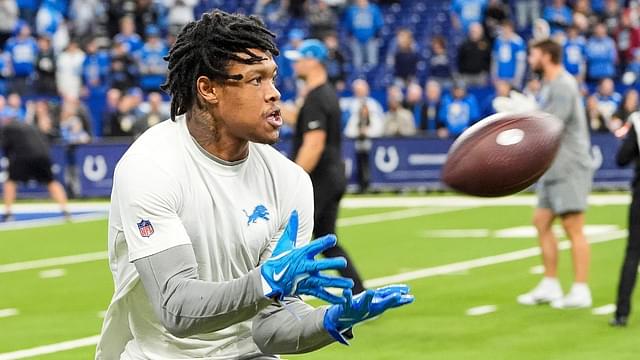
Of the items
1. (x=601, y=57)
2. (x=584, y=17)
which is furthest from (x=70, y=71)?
(x=601, y=57)

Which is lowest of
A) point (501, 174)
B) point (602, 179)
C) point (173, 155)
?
point (602, 179)

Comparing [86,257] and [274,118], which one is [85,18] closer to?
[86,257]

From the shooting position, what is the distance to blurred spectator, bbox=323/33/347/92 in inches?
997

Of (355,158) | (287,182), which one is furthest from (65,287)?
(355,158)

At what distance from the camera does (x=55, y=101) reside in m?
27.3

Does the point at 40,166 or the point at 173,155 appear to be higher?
the point at 173,155

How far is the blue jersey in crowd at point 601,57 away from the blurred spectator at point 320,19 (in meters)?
5.03

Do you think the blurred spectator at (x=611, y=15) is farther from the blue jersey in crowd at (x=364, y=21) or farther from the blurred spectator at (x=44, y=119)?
the blurred spectator at (x=44, y=119)

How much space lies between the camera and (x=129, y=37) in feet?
92.1

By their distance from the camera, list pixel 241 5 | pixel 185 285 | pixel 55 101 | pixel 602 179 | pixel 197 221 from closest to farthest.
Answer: pixel 185 285 < pixel 197 221 < pixel 602 179 < pixel 55 101 < pixel 241 5

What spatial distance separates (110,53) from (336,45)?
4953 millimetres

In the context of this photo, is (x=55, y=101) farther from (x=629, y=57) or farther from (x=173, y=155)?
(x=173, y=155)

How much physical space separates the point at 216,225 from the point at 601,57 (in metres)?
21.1

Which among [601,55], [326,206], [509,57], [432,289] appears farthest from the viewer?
[509,57]
